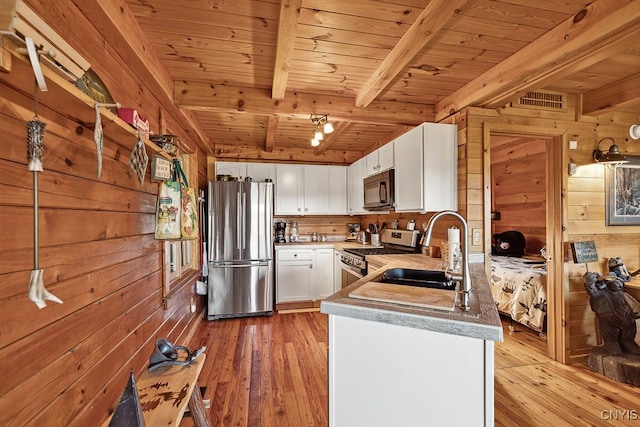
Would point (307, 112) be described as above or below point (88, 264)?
above

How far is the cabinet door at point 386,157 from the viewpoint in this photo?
2986 mm

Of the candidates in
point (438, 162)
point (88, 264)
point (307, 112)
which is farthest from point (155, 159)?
point (438, 162)

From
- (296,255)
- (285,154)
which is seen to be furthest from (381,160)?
(285,154)

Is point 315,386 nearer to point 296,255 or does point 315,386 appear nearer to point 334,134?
point 296,255

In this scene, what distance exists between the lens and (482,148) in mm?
2381

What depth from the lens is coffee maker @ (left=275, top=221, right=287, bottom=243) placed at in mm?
4443

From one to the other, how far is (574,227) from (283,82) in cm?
280

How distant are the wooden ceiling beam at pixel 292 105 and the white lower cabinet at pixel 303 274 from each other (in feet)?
6.42

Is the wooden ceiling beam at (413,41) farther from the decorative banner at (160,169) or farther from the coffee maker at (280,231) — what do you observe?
the coffee maker at (280,231)

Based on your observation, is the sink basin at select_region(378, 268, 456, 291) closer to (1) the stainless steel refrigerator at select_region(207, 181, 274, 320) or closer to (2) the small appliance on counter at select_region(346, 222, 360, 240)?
(1) the stainless steel refrigerator at select_region(207, 181, 274, 320)

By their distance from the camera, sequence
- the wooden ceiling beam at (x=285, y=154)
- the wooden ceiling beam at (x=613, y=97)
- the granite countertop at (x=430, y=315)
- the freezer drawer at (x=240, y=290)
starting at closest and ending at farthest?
the granite countertop at (x=430, y=315) < the wooden ceiling beam at (x=613, y=97) < the freezer drawer at (x=240, y=290) < the wooden ceiling beam at (x=285, y=154)

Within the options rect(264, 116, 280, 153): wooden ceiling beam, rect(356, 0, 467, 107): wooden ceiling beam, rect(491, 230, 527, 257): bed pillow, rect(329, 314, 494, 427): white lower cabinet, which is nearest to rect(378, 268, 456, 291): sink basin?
rect(329, 314, 494, 427): white lower cabinet

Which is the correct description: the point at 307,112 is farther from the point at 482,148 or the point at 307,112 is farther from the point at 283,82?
the point at 482,148

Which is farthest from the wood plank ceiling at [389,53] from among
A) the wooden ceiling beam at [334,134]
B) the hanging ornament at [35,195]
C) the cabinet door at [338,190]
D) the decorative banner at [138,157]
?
the cabinet door at [338,190]
